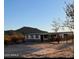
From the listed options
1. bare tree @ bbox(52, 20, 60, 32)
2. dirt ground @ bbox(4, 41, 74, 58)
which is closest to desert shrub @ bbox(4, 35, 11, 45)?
dirt ground @ bbox(4, 41, 74, 58)

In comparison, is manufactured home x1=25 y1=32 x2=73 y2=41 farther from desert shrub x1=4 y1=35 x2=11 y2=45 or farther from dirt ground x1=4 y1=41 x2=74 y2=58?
desert shrub x1=4 y1=35 x2=11 y2=45

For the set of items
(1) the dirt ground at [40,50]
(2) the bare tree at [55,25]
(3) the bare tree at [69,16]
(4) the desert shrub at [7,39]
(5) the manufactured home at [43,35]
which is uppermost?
(3) the bare tree at [69,16]

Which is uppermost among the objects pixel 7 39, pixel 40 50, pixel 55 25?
pixel 55 25

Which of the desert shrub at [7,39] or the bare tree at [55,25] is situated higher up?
the bare tree at [55,25]

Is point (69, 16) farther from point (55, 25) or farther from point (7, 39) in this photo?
point (7, 39)

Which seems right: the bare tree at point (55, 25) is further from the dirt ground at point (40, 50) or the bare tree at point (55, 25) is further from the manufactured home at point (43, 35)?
the dirt ground at point (40, 50)

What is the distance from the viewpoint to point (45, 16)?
1.78 metres

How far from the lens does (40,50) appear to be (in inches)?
69.5

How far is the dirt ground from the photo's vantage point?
174 centimetres

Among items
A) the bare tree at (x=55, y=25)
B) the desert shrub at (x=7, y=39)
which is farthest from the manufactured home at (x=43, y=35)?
the desert shrub at (x=7, y=39)

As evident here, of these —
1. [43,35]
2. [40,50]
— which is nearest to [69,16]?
[43,35]

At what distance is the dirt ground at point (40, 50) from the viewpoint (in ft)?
5.72

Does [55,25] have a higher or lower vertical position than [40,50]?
higher

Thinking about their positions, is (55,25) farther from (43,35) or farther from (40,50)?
(40,50)
